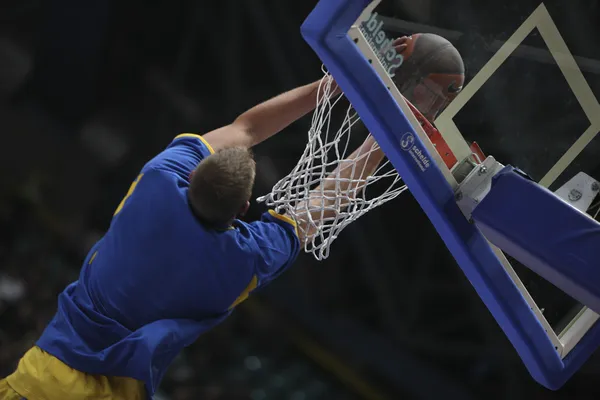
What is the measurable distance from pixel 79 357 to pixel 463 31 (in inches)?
56.9

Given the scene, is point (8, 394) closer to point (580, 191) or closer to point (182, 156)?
point (182, 156)

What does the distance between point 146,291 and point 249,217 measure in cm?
260

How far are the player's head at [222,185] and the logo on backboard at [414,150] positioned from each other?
1.43ft

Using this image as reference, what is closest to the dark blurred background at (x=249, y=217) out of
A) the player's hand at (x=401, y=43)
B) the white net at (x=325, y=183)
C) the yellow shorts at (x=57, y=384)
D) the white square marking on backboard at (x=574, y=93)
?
the white square marking on backboard at (x=574, y=93)

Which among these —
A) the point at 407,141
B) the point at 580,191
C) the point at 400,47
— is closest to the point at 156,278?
the point at 407,141

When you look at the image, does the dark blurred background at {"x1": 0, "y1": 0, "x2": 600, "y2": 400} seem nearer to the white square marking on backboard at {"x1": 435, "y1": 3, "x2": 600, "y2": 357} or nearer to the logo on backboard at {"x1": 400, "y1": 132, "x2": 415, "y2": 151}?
the white square marking on backboard at {"x1": 435, "y1": 3, "x2": 600, "y2": 357}

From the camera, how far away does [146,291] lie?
213 cm

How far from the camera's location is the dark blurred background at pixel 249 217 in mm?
4492

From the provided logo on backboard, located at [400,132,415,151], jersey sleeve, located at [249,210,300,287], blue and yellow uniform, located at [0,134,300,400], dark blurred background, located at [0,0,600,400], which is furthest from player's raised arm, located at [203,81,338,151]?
dark blurred background, located at [0,0,600,400]

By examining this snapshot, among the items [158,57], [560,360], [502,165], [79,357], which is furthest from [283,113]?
[158,57]

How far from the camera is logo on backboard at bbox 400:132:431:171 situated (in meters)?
2.14

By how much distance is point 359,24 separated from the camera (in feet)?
6.65

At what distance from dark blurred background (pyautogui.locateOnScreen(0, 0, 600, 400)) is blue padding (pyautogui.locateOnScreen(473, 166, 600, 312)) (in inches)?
93.1

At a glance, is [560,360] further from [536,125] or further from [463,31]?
[463,31]
